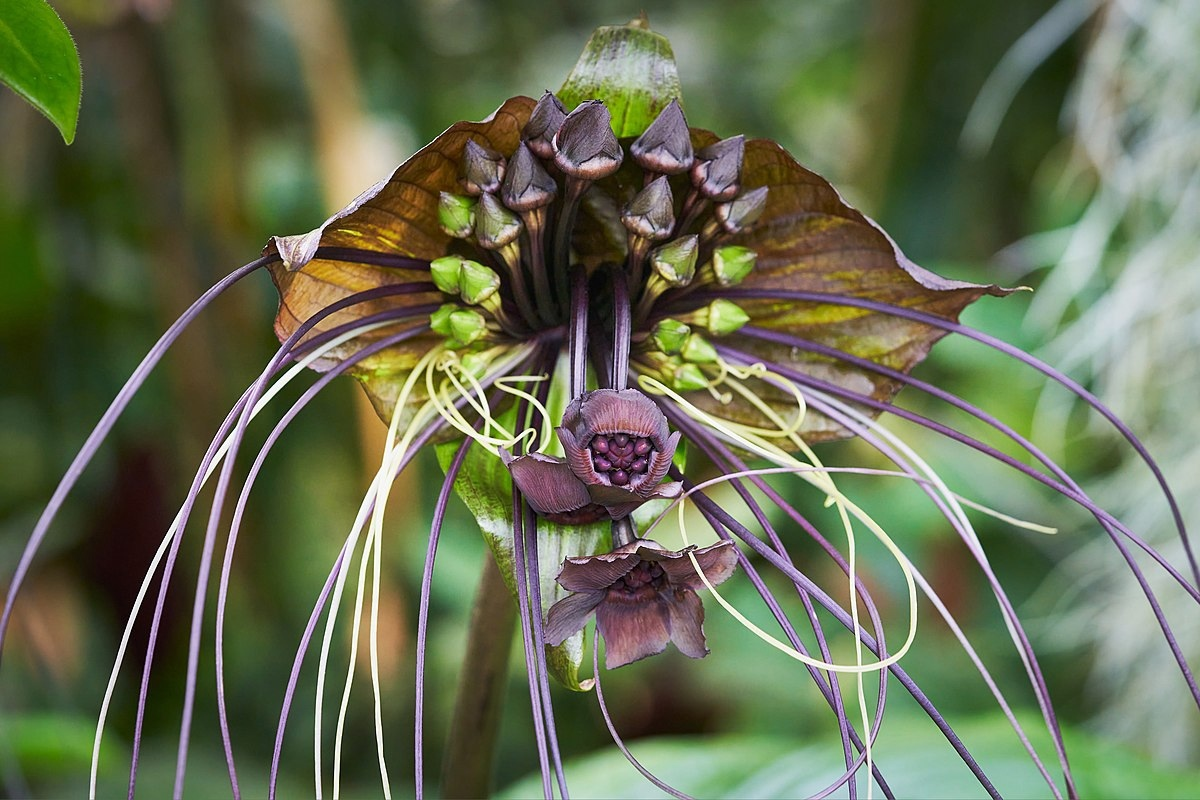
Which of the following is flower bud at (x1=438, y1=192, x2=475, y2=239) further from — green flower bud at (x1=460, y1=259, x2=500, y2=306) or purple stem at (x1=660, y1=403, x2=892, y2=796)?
purple stem at (x1=660, y1=403, x2=892, y2=796)

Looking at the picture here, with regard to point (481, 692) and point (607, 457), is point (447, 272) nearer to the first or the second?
point (607, 457)

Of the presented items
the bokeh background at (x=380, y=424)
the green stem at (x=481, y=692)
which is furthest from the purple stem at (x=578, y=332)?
the bokeh background at (x=380, y=424)

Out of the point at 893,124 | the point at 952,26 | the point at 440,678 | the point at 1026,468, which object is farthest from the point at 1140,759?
the point at 952,26

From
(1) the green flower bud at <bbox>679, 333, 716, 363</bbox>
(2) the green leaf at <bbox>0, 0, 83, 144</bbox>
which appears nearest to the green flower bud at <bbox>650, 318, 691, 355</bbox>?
(1) the green flower bud at <bbox>679, 333, 716, 363</bbox>

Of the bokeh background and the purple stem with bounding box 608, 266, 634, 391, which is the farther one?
the bokeh background

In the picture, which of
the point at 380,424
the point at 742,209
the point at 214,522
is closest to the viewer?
the point at 214,522

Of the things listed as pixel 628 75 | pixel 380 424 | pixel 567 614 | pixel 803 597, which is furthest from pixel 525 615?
pixel 380 424

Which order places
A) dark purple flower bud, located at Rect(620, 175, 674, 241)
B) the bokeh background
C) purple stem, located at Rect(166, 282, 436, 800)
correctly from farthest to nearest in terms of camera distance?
1. the bokeh background
2. dark purple flower bud, located at Rect(620, 175, 674, 241)
3. purple stem, located at Rect(166, 282, 436, 800)
